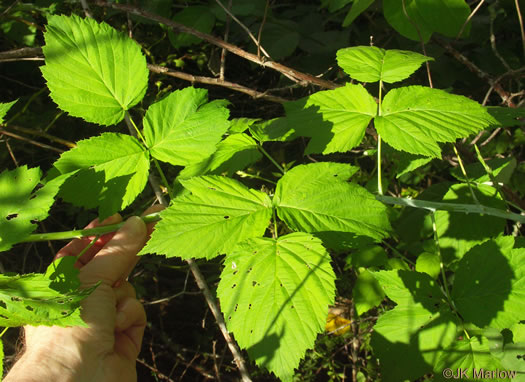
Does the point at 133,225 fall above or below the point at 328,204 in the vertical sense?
below

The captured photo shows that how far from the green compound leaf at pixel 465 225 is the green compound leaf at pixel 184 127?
1036mm

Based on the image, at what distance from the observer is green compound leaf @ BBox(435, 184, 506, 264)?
5.62 ft

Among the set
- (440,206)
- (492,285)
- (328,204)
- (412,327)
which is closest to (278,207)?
(328,204)

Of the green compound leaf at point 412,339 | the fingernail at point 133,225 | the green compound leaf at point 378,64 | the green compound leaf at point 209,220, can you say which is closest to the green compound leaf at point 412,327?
the green compound leaf at point 412,339

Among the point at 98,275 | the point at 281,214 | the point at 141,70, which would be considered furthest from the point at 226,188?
the point at 98,275

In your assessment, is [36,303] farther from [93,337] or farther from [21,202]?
[93,337]

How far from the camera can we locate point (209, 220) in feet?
4.02

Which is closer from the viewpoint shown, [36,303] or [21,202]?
[36,303]

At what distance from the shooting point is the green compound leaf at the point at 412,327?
1428 millimetres

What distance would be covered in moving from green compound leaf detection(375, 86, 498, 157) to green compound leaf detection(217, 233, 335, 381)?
45cm

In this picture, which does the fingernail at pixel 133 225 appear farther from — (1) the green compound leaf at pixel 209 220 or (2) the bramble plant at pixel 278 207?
(1) the green compound leaf at pixel 209 220

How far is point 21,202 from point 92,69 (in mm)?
523

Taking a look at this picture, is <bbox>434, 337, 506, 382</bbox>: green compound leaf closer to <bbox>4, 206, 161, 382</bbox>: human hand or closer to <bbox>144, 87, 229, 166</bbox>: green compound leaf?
<bbox>144, 87, 229, 166</bbox>: green compound leaf

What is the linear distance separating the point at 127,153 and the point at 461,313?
1213 mm
